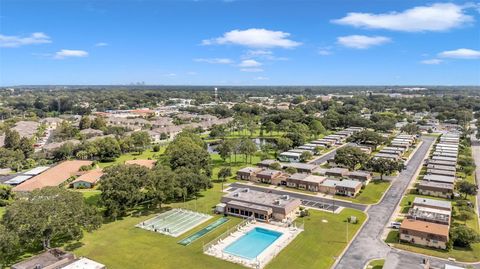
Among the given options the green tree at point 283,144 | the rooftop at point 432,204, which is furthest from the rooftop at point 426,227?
the green tree at point 283,144

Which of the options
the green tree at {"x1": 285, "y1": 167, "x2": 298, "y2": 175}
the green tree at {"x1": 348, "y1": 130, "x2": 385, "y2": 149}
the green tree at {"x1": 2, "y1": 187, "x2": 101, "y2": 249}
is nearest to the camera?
the green tree at {"x1": 2, "y1": 187, "x2": 101, "y2": 249}

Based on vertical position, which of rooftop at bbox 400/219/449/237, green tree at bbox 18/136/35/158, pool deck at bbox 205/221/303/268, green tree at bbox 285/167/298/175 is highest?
green tree at bbox 18/136/35/158

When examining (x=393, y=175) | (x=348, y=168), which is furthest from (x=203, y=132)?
(x=393, y=175)

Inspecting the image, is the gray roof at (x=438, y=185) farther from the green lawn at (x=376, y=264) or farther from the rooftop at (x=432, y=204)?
the green lawn at (x=376, y=264)

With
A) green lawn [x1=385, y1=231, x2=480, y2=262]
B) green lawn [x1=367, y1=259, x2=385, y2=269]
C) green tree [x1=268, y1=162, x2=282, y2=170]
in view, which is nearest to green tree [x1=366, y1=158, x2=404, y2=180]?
green tree [x1=268, y1=162, x2=282, y2=170]

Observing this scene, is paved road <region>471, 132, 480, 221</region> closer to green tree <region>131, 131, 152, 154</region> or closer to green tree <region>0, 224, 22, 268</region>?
green tree <region>0, 224, 22, 268</region>

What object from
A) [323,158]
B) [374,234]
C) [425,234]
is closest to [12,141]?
[323,158]
